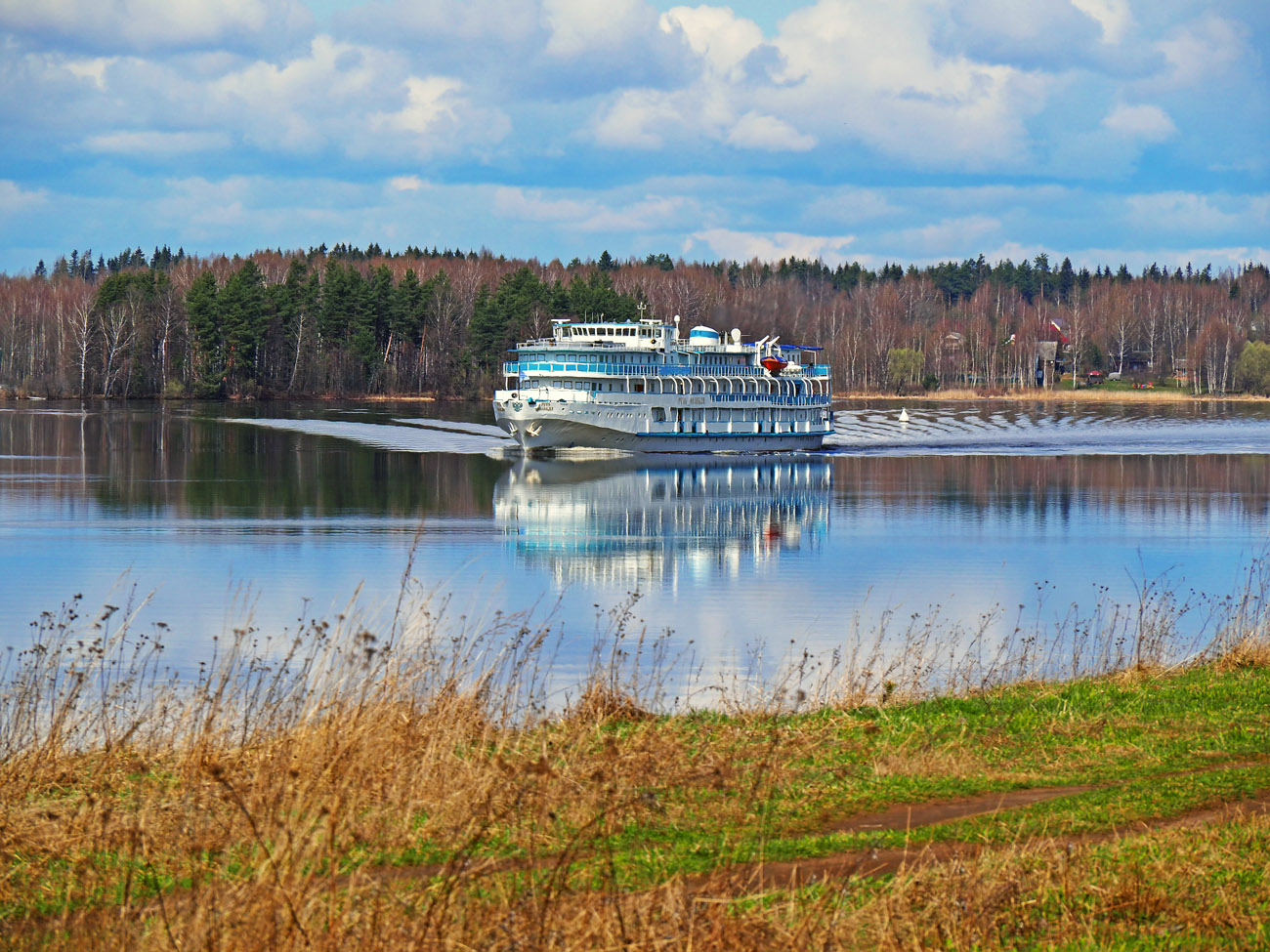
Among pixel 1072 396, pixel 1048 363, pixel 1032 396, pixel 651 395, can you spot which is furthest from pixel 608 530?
pixel 1048 363

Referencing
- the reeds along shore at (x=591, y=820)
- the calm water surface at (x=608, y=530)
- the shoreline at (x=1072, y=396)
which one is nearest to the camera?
the reeds along shore at (x=591, y=820)

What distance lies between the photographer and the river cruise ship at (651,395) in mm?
69688

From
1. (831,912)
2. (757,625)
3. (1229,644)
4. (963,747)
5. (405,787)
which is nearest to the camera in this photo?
(831,912)

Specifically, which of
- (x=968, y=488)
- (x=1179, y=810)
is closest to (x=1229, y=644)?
(x=1179, y=810)

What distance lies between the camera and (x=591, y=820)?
26.9ft

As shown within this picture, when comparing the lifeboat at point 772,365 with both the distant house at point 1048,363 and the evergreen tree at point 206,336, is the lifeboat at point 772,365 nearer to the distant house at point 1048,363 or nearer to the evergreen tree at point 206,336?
the evergreen tree at point 206,336

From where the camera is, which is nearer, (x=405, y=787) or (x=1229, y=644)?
(x=405, y=787)

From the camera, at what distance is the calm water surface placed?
24516mm

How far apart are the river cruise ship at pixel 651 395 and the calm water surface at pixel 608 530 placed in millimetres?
2903

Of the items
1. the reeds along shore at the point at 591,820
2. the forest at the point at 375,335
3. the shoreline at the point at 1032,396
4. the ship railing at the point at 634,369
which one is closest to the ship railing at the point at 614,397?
the ship railing at the point at 634,369

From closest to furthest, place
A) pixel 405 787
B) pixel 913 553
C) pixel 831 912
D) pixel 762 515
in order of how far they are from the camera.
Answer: pixel 831 912
pixel 405 787
pixel 913 553
pixel 762 515

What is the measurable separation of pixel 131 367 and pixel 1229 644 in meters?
117

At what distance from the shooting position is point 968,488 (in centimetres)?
5112

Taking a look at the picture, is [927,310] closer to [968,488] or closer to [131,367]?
[131,367]
